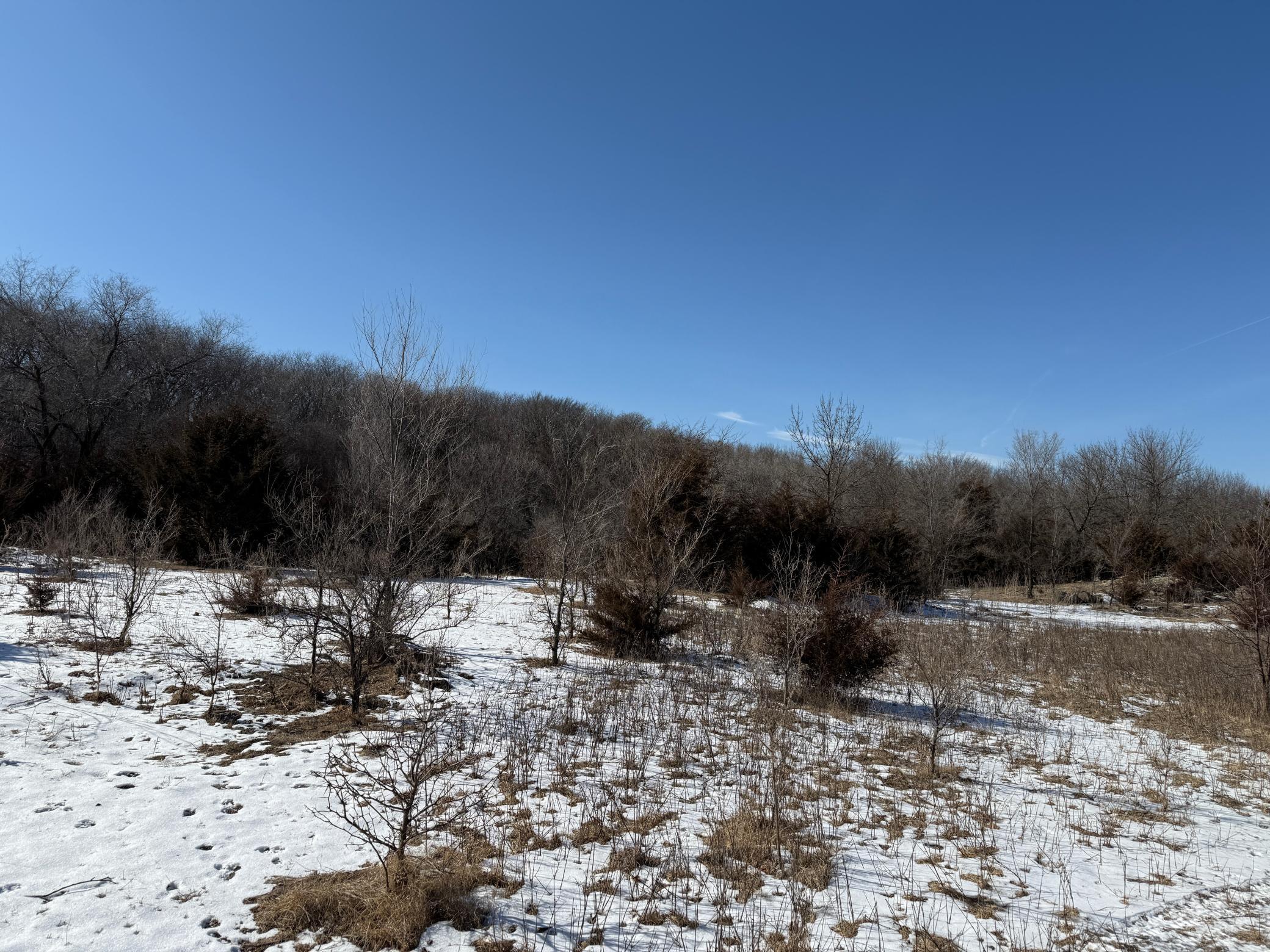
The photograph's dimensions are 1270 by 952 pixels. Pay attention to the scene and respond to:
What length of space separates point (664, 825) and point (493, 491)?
23769 millimetres

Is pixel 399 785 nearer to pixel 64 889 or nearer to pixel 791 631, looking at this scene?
pixel 64 889

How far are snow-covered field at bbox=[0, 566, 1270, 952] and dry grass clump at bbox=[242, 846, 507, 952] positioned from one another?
0.36 feet

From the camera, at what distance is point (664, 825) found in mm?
5125

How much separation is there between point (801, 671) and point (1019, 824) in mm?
4238

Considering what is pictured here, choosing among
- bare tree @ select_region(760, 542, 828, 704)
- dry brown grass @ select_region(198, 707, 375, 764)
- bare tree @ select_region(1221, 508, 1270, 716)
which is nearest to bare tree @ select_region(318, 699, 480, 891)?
dry brown grass @ select_region(198, 707, 375, 764)

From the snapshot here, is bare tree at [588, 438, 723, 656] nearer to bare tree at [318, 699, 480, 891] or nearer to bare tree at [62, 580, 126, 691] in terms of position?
bare tree at [318, 699, 480, 891]

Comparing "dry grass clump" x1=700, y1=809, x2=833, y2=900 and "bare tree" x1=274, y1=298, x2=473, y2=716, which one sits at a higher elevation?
"bare tree" x1=274, y1=298, x2=473, y2=716

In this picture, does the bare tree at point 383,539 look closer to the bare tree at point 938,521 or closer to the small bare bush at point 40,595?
the small bare bush at point 40,595

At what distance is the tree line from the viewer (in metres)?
10.7

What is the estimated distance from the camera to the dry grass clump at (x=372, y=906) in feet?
11.3

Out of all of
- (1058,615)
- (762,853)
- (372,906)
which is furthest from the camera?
(1058,615)

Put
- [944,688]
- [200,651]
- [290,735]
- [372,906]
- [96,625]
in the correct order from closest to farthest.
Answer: [372,906] < [290,735] < [944,688] < [200,651] < [96,625]

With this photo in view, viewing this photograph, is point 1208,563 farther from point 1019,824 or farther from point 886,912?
point 886,912

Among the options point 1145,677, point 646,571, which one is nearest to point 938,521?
point 1145,677
